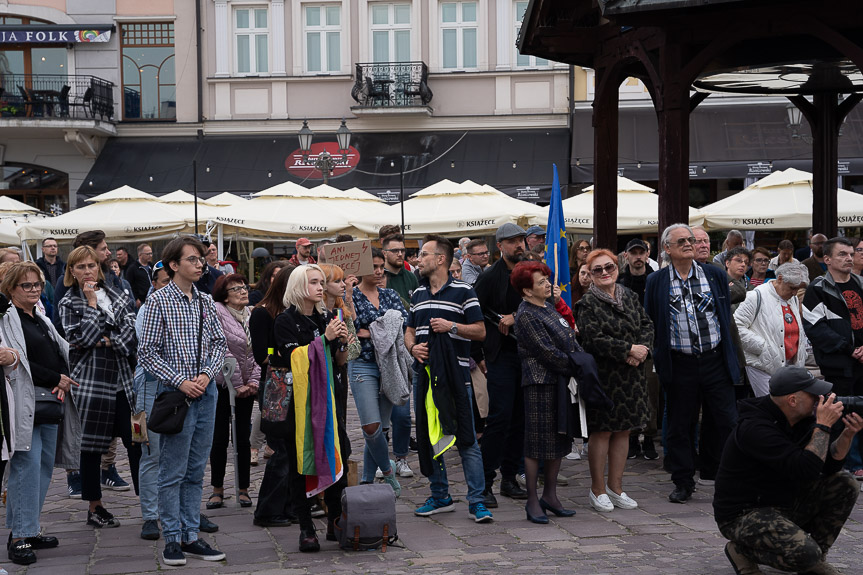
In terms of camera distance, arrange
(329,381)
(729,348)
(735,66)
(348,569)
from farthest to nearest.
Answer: (735,66), (729,348), (329,381), (348,569)

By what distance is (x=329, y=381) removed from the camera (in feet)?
21.8

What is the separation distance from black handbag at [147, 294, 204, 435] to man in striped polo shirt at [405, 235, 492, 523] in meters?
1.72

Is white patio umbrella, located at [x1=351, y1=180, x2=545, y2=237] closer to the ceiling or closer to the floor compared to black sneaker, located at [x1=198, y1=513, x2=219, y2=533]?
closer to the ceiling

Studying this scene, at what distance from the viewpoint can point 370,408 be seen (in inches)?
310

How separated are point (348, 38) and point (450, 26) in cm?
270

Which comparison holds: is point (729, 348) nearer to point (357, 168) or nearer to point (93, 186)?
point (357, 168)

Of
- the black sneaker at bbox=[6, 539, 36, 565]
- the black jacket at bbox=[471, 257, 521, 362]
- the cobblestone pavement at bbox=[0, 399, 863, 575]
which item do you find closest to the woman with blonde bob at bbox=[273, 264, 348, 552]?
the cobblestone pavement at bbox=[0, 399, 863, 575]

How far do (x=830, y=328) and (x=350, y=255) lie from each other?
3855 mm

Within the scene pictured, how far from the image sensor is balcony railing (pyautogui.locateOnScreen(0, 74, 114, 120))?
2742 centimetres

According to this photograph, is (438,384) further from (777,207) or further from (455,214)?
(777,207)

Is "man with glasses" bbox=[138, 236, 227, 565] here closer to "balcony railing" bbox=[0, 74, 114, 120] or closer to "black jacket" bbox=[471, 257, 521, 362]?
"black jacket" bbox=[471, 257, 521, 362]

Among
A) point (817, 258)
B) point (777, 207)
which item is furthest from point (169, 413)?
point (777, 207)

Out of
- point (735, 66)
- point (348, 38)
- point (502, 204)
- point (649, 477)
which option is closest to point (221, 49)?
point (348, 38)

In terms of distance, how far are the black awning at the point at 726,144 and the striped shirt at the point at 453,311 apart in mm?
17207
